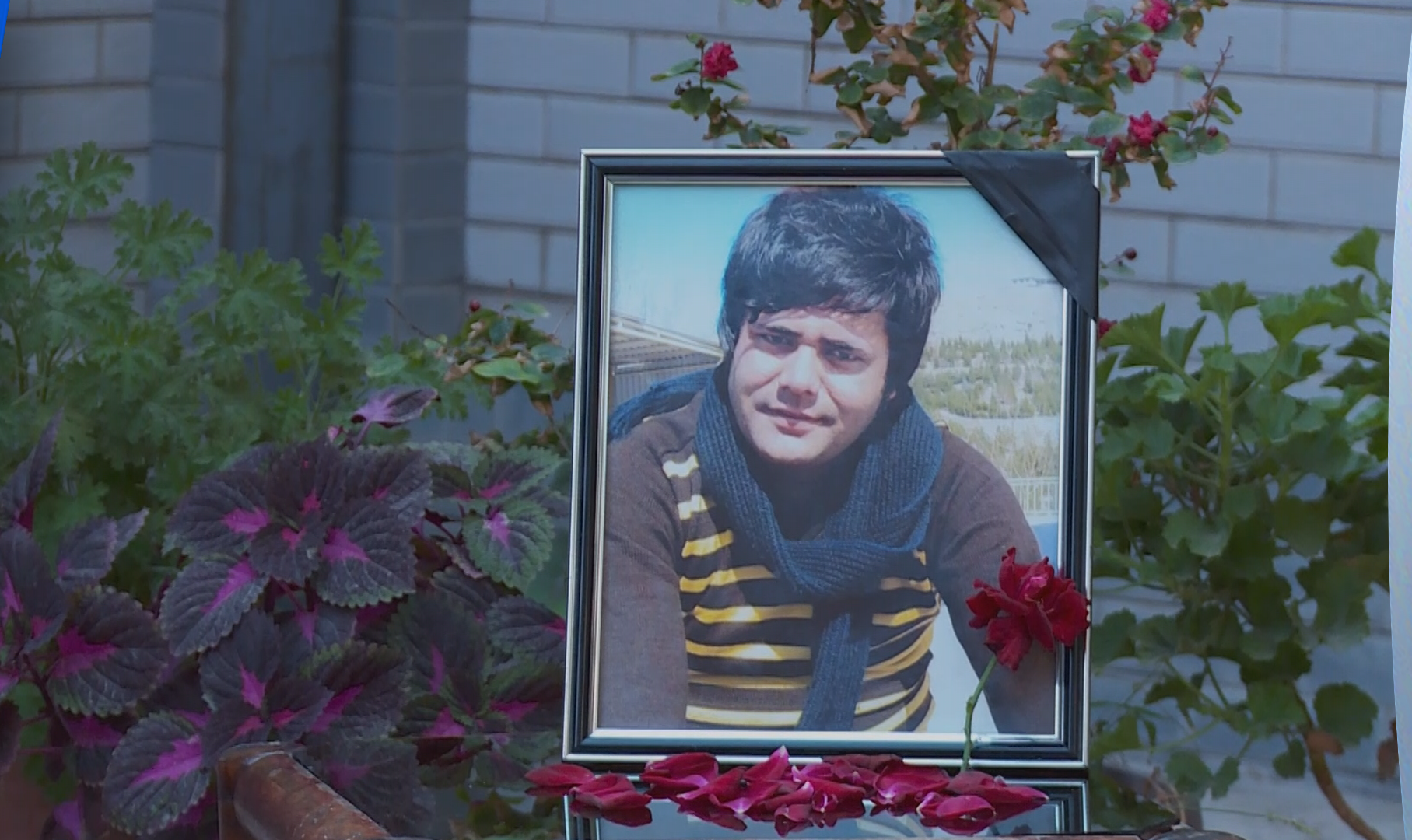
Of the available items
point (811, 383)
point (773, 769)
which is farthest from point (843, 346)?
point (773, 769)

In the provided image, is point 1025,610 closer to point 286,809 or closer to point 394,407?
point 286,809

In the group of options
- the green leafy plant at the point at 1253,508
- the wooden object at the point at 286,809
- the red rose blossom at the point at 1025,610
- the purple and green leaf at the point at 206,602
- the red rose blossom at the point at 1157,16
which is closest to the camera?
the wooden object at the point at 286,809

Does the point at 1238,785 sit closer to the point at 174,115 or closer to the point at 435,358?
the point at 435,358

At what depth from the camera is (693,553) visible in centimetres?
82

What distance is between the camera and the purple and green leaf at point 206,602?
87 centimetres

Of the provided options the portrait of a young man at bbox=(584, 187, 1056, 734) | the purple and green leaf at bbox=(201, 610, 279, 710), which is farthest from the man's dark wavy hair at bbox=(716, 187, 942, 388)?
the purple and green leaf at bbox=(201, 610, 279, 710)

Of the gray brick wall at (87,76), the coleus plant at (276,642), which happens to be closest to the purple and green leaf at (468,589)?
the coleus plant at (276,642)

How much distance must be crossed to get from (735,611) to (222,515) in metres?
0.34

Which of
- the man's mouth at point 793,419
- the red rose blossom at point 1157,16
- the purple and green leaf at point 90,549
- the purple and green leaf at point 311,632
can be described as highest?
the red rose blossom at point 1157,16

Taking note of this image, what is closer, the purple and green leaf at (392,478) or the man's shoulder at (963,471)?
the man's shoulder at (963,471)

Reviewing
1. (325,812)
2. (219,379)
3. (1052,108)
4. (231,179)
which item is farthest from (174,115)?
(325,812)

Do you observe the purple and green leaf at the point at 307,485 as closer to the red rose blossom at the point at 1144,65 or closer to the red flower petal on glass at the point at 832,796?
the red flower petal on glass at the point at 832,796

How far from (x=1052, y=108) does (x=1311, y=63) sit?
0.84m

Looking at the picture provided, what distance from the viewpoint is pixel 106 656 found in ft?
2.94
